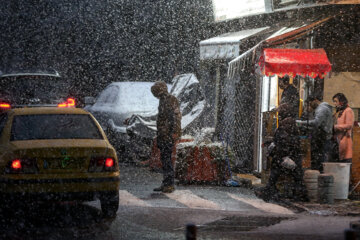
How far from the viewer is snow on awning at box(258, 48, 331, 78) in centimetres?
1033

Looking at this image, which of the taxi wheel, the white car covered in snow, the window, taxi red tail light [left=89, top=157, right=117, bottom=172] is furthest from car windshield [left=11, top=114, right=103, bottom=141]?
the window

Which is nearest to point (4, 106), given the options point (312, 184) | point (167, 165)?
point (167, 165)

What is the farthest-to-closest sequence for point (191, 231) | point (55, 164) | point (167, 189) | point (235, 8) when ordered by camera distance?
point (235, 8)
point (167, 189)
point (55, 164)
point (191, 231)

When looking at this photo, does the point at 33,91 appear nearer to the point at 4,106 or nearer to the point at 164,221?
the point at 4,106

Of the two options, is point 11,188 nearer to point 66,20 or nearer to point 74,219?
point 74,219

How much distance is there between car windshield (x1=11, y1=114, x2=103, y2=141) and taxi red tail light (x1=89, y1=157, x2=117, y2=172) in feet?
1.95

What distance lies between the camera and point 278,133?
9805 mm

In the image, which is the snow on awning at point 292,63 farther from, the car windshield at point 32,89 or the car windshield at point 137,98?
the car windshield at point 137,98

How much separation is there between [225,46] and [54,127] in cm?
765

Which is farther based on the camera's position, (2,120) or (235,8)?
(235,8)

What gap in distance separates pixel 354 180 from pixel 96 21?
726 inches

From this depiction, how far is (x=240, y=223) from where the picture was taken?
26.0ft

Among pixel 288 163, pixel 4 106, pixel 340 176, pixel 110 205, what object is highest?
pixel 4 106

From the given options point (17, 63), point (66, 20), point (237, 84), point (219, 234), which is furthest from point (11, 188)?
point (17, 63)
